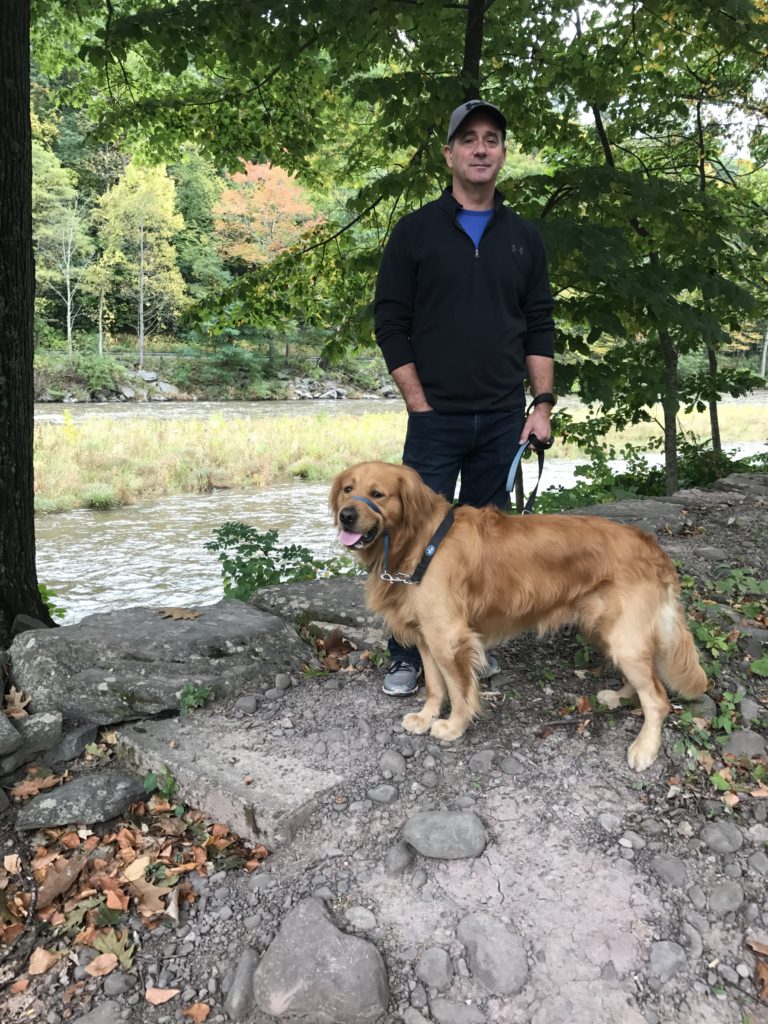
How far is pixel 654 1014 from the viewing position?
6.12ft

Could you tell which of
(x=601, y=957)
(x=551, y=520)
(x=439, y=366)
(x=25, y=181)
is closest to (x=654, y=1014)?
(x=601, y=957)

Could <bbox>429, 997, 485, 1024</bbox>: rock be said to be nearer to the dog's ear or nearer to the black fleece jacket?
the dog's ear

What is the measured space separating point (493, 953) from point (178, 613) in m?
2.51

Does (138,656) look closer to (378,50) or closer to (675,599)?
(675,599)

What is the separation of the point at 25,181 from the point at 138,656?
8.53 feet

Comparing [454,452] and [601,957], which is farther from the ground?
[454,452]

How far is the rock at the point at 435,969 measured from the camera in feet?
6.47

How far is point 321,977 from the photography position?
1953 millimetres

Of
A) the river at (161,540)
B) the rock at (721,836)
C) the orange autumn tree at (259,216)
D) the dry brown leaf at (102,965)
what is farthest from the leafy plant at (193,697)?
the orange autumn tree at (259,216)

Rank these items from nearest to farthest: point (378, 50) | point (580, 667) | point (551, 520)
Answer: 1. point (551, 520)
2. point (580, 667)
3. point (378, 50)

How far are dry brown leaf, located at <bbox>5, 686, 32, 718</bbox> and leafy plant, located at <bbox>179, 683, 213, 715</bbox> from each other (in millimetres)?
693

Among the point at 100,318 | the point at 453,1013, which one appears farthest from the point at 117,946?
the point at 100,318

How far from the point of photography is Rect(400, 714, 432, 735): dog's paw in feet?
9.99

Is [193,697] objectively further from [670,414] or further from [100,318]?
[100,318]
